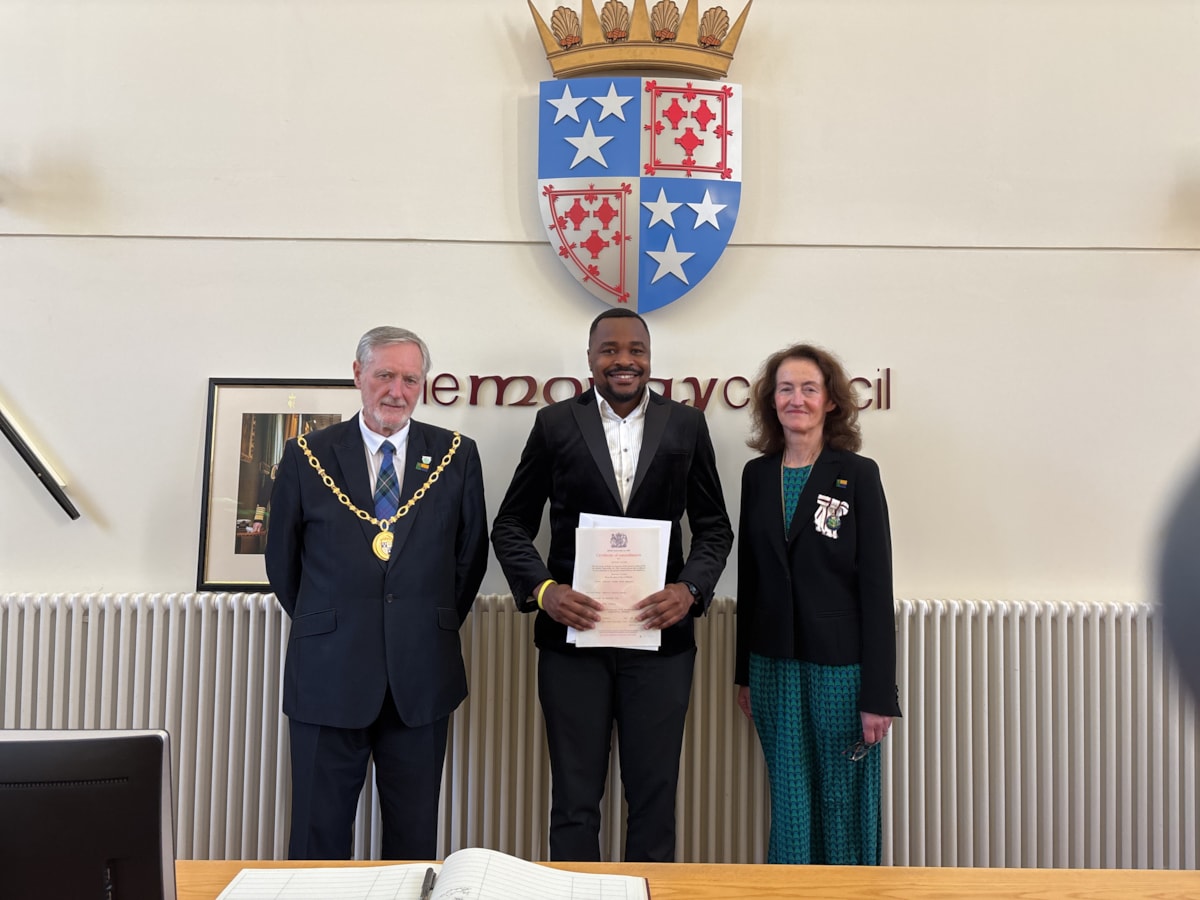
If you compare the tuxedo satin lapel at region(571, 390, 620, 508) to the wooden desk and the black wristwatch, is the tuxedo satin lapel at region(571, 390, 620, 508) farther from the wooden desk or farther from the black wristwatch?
the wooden desk

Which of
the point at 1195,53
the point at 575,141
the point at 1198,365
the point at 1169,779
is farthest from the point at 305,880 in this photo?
the point at 1195,53

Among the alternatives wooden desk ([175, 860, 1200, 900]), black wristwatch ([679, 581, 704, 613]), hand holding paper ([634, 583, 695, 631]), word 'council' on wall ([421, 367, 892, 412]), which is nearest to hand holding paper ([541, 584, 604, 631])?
hand holding paper ([634, 583, 695, 631])

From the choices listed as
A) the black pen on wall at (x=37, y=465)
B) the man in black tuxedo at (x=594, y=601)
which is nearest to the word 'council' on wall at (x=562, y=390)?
the man in black tuxedo at (x=594, y=601)

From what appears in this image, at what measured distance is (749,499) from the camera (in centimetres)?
268

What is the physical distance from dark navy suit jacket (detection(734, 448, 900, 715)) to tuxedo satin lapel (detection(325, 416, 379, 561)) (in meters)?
1.15

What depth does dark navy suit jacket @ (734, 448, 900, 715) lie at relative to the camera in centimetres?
246

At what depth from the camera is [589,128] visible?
3.02 meters

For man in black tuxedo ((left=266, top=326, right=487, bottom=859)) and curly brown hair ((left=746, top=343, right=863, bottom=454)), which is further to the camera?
curly brown hair ((left=746, top=343, right=863, bottom=454))

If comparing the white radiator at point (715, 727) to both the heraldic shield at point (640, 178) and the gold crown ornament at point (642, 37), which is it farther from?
the gold crown ornament at point (642, 37)

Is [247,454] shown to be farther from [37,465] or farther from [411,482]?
[411,482]

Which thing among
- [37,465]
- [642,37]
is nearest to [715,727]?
[642,37]

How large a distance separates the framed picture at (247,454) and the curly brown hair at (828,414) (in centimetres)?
143

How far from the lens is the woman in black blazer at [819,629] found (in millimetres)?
2461

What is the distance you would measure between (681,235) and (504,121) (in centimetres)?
79
